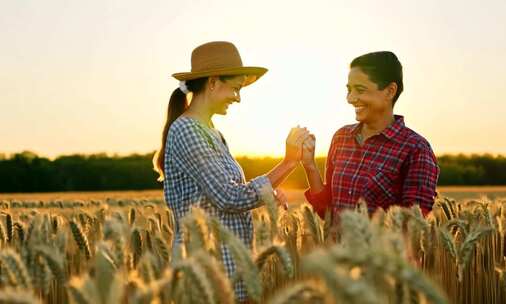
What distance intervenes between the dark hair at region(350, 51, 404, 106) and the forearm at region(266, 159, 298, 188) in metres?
0.72

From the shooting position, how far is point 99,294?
2.04m

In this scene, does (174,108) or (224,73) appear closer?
(224,73)

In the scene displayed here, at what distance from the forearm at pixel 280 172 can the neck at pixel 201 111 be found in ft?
1.38

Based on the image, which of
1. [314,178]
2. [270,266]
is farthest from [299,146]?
[270,266]

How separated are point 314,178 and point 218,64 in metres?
0.93

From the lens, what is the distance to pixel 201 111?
13.6 ft

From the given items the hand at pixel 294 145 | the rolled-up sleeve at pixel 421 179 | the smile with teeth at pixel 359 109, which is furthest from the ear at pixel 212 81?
the rolled-up sleeve at pixel 421 179

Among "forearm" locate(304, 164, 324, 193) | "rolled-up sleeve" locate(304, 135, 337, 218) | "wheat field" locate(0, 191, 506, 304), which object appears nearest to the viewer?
"wheat field" locate(0, 191, 506, 304)

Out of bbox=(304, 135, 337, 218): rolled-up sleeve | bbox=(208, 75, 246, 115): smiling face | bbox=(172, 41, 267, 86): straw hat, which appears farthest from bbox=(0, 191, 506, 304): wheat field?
bbox=(172, 41, 267, 86): straw hat

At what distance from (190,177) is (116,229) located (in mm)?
1184

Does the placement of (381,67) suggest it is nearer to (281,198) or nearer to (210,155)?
(281,198)

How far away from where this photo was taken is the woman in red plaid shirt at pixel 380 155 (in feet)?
14.4

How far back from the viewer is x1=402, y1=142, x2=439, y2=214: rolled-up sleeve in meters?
4.32

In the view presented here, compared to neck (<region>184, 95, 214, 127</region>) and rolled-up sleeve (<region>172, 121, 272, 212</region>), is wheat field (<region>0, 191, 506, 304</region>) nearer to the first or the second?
rolled-up sleeve (<region>172, 121, 272, 212</region>)
